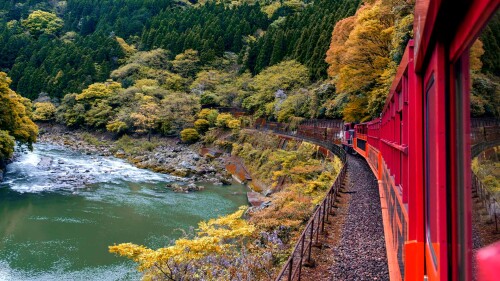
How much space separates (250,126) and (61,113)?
28430mm

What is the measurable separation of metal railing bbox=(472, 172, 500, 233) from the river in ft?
37.3

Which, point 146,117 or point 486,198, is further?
point 146,117

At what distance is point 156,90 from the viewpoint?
49.8 metres

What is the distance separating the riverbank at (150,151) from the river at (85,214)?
6.25ft

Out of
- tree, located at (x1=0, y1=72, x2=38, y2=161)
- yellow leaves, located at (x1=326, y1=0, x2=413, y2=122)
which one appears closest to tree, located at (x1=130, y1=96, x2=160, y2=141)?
tree, located at (x1=0, y1=72, x2=38, y2=161)

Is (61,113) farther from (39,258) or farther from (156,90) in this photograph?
(39,258)

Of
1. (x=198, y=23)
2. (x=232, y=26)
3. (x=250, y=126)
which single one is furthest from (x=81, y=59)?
(x=250, y=126)

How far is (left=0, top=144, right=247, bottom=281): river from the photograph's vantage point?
1212 centimetres

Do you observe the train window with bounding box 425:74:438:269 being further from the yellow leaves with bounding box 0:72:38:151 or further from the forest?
the yellow leaves with bounding box 0:72:38:151

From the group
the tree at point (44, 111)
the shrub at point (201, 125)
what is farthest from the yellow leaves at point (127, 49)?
the shrub at point (201, 125)

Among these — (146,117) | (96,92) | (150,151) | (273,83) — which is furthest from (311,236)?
(96,92)

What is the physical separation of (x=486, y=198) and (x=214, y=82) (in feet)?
167

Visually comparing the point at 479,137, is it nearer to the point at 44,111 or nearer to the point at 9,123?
the point at 9,123

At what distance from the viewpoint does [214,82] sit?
5116 centimetres
